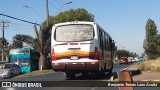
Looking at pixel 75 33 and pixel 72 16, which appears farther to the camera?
pixel 72 16

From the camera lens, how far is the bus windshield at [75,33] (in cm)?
2167

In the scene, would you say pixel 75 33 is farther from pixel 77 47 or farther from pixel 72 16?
pixel 72 16

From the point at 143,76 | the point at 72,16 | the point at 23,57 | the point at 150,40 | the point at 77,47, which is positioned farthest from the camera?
the point at 150,40

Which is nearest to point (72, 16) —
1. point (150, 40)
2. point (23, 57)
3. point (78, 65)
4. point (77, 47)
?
point (150, 40)

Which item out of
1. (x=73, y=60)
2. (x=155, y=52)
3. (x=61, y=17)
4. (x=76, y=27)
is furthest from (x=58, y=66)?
(x=155, y=52)

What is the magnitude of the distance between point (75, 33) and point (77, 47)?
2.93 ft

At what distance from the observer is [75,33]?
2188 cm

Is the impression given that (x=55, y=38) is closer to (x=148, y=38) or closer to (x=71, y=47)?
(x=71, y=47)

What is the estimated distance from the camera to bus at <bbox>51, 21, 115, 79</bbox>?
2128 centimetres

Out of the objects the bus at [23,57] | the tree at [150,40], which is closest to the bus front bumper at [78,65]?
the bus at [23,57]

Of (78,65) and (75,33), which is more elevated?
(75,33)

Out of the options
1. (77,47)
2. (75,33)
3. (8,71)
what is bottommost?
(8,71)

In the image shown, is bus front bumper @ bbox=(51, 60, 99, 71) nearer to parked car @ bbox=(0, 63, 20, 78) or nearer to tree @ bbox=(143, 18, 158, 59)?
parked car @ bbox=(0, 63, 20, 78)

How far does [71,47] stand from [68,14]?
59595mm
